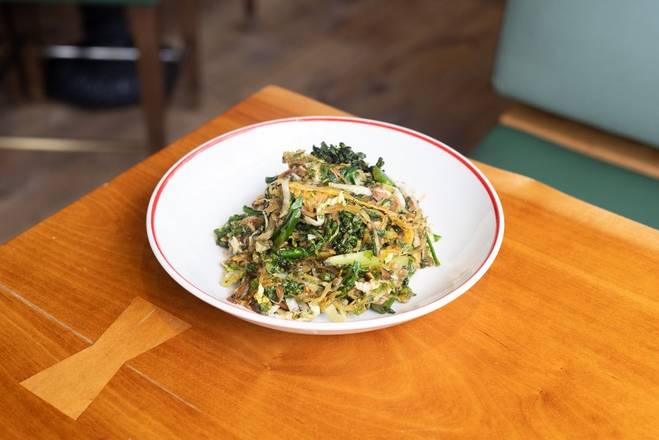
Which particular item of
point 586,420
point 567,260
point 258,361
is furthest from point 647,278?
point 258,361

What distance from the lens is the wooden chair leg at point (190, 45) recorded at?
2.54 metres

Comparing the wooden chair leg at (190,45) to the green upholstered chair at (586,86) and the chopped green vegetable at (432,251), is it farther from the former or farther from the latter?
the chopped green vegetable at (432,251)

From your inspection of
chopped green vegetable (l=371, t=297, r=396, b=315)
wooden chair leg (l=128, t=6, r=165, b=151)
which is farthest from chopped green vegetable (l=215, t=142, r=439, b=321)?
wooden chair leg (l=128, t=6, r=165, b=151)

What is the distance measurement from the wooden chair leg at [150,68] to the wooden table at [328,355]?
1185 mm

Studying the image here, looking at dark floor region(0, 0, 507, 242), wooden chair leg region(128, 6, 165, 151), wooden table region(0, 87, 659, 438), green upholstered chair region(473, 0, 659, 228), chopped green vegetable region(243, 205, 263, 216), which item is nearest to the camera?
wooden table region(0, 87, 659, 438)

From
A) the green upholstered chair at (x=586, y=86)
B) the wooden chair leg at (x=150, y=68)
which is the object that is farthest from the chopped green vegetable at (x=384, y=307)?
the wooden chair leg at (x=150, y=68)

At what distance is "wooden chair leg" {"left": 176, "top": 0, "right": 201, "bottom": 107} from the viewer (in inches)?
99.8

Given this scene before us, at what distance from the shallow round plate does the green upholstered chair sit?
572mm

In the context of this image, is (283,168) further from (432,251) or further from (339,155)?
(432,251)

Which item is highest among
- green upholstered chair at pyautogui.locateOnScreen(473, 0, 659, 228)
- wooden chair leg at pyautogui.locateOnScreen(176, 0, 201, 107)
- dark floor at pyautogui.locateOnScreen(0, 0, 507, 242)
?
green upholstered chair at pyautogui.locateOnScreen(473, 0, 659, 228)

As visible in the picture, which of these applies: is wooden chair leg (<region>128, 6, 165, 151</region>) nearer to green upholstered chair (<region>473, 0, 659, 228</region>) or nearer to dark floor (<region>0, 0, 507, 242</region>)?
dark floor (<region>0, 0, 507, 242</region>)

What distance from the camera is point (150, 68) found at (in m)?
2.15

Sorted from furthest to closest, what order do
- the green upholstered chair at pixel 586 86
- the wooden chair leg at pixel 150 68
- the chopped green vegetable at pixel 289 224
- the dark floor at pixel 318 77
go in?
the dark floor at pixel 318 77
the wooden chair leg at pixel 150 68
the green upholstered chair at pixel 586 86
the chopped green vegetable at pixel 289 224

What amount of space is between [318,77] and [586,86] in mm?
1522
